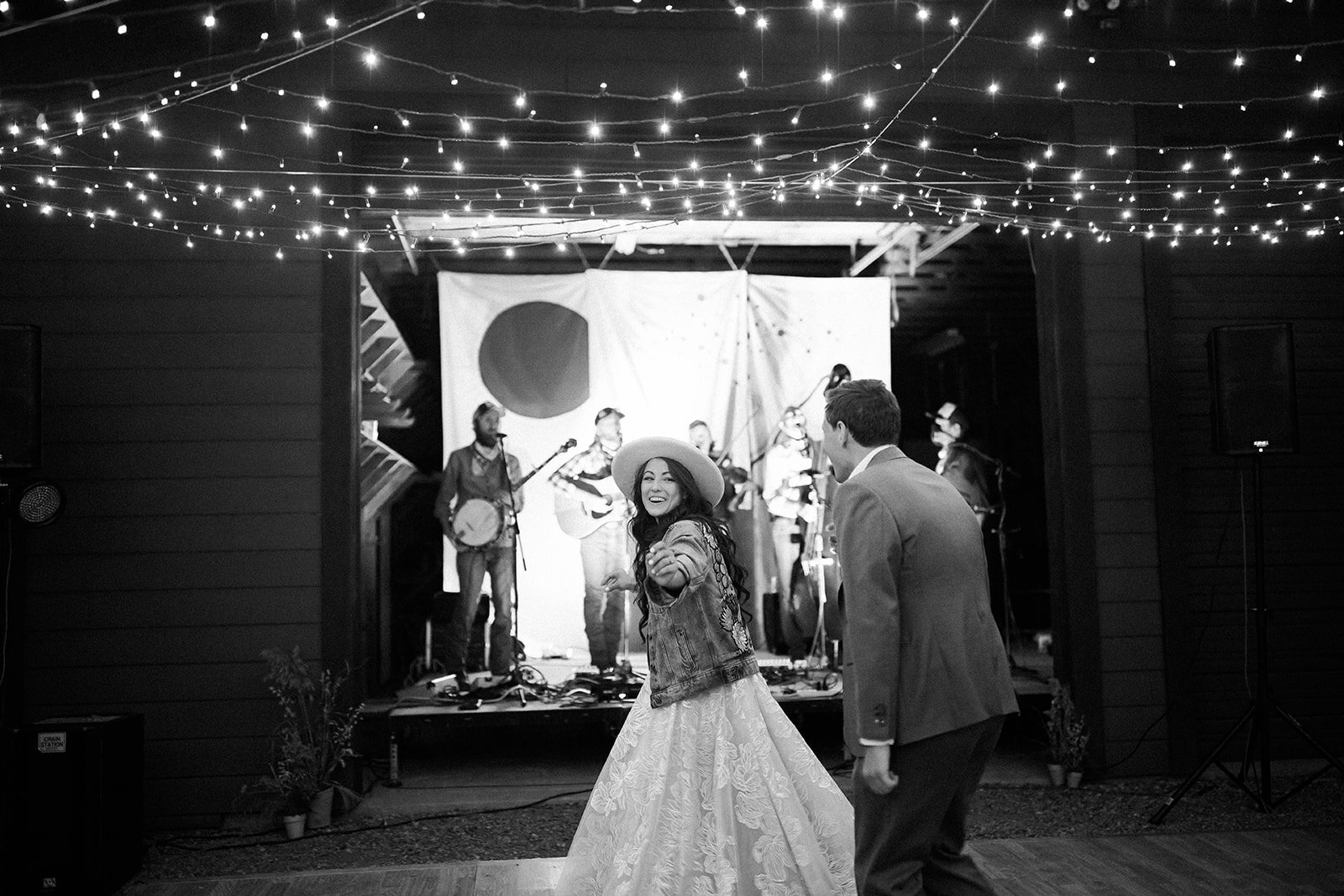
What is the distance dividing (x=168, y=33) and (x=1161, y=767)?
6163 millimetres

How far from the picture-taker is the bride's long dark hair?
143 inches

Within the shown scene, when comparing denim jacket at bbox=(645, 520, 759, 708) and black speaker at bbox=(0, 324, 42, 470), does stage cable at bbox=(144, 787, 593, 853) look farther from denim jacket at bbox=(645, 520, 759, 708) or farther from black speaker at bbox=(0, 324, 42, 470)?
denim jacket at bbox=(645, 520, 759, 708)

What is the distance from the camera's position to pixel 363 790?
5.87 meters

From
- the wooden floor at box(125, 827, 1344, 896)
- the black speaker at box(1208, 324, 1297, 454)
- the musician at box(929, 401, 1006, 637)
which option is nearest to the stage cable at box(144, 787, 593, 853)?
the wooden floor at box(125, 827, 1344, 896)

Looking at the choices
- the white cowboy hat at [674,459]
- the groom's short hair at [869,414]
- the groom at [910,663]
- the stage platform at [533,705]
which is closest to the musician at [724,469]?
the stage platform at [533,705]

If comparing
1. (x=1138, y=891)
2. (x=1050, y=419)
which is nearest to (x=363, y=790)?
(x=1138, y=891)

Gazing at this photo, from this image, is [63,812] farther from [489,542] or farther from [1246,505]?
[1246,505]

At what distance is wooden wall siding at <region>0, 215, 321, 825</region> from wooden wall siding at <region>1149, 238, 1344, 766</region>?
4.39m

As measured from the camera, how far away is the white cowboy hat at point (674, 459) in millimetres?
3732

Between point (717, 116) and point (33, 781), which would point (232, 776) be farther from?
point (717, 116)

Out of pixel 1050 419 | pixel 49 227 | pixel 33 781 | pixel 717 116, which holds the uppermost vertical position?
pixel 717 116

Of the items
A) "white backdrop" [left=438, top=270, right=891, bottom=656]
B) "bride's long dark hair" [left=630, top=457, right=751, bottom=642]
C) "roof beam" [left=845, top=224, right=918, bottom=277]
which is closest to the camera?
"bride's long dark hair" [left=630, top=457, right=751, bottom=642]

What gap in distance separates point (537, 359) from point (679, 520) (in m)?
5.10

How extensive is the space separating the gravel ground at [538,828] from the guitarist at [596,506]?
287 centimetres
